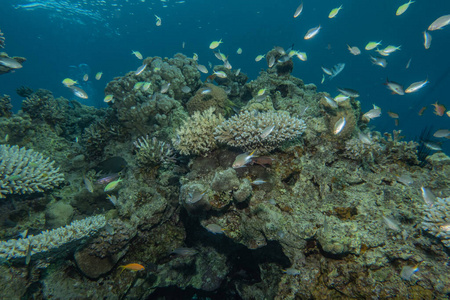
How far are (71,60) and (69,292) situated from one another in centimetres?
9258

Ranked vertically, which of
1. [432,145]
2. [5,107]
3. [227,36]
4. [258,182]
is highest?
[227,36]

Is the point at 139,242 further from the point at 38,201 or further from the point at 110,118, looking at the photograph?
the point at 110,118

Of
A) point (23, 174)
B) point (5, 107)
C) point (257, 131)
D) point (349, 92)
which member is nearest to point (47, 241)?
point (23, 174)

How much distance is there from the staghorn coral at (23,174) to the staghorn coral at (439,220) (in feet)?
27.6

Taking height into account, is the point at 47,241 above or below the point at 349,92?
below

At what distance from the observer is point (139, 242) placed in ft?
14.0

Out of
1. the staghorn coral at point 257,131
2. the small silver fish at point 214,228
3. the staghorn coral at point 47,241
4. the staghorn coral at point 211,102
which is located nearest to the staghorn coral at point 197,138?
the staghorn coral at point 257,131

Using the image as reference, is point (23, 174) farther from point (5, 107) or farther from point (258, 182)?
point (258, 182)

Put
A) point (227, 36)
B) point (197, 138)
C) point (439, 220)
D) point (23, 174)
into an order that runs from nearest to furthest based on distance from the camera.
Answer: point (439, 220)
point (197, 138)
point (23, 174)
point (227, 36)

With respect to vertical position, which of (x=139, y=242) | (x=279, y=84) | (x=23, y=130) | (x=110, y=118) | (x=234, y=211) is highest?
(x=279, y=84)

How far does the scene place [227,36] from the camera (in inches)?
3083

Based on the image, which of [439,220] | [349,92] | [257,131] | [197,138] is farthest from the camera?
[349,92]

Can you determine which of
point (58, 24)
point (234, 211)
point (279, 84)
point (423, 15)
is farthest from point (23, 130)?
point (423, 15)

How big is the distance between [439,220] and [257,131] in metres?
3.39
